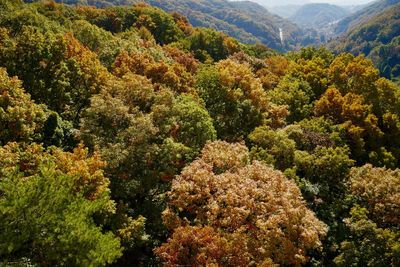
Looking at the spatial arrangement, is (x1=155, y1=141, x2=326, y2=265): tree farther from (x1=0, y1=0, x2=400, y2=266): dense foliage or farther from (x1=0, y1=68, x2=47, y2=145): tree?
(x1=0, y1=68, x2=47, y2=145): tree

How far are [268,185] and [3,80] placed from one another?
21.5 meters

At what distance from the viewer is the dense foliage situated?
20.3 metres

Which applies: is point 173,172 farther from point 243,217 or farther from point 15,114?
point 15,114

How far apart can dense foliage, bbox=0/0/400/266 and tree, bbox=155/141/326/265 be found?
0.10 m

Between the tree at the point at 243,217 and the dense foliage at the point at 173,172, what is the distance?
3.8 inches

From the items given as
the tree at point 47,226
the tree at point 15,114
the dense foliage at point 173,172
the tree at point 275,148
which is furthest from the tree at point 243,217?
the tree at point 15,114

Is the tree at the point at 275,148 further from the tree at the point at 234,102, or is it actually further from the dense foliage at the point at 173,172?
the tree at the point at 234,102

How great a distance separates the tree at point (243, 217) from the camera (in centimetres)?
2583

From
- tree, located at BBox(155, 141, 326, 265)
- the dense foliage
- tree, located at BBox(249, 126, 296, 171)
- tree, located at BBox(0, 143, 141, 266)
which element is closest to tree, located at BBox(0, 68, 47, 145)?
the dense foliage

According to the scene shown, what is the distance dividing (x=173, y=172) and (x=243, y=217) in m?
8.07

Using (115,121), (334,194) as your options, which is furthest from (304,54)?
(115,121)

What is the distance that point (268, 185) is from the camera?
96.5 ft

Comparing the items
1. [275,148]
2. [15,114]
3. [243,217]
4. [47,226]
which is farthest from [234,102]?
[47,226]

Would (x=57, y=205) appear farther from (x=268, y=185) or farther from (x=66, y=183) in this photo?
(x=268, y=185)
